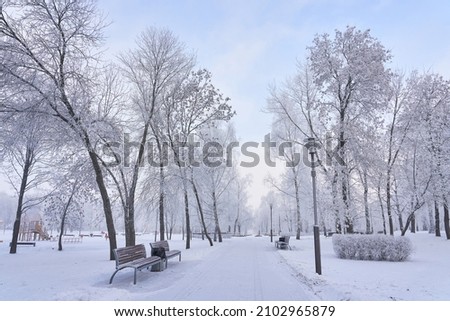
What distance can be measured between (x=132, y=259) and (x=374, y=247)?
1005 centimetres

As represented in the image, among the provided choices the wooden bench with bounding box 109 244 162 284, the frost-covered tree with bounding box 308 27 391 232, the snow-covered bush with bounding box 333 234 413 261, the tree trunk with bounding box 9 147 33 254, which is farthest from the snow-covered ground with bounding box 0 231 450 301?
the tree trunk with bounding box 9 147 33 254

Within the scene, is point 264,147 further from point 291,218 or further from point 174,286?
point 291,218

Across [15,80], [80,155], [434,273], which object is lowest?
[434,273]

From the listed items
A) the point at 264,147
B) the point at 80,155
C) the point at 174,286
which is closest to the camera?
the point at 174,286

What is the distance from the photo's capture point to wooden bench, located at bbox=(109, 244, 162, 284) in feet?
25.1

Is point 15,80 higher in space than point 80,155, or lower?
higher

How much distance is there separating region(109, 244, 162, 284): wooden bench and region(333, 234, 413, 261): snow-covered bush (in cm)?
853

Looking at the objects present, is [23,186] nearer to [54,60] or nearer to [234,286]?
[54,60]

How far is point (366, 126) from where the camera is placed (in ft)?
55.6

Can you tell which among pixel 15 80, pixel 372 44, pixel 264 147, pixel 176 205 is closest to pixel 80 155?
pixel 15 80

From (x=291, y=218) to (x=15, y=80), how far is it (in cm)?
5594

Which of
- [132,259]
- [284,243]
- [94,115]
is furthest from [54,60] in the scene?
[284,243]

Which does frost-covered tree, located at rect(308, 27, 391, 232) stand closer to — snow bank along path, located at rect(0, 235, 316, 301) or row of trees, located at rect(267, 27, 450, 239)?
row of trees, located at rect(267, 27, 450, 239)
